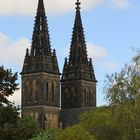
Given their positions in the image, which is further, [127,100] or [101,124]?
[101,124]

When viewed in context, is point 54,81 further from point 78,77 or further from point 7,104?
point 7,104

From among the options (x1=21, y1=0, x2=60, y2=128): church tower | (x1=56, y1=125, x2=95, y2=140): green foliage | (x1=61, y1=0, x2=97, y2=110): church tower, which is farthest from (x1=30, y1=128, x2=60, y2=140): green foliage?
(x1=61, y1=0, x2=97, y2=110): church tower

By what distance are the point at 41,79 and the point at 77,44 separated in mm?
12359

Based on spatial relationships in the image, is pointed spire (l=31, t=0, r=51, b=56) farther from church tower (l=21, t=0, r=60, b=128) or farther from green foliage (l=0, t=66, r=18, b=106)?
green foliage (l=0, t=66, r=18, b=106)

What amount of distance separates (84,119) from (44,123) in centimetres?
5211

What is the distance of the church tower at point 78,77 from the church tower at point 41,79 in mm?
4457

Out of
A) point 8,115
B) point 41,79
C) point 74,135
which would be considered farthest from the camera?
point 41,79

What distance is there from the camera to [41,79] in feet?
449

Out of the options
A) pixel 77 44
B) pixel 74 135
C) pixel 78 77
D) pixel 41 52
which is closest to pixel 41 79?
pixel 41 52

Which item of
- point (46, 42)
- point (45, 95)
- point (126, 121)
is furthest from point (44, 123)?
point (126, 121)

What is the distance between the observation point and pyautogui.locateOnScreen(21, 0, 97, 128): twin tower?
137 metres

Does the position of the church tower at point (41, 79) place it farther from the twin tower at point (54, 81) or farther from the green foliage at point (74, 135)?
the green foliage at point (74, 135)

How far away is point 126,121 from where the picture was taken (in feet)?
→ 188

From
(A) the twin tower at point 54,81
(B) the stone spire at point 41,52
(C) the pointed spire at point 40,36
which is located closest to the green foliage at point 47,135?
(A) the twin tower at point 54,81
